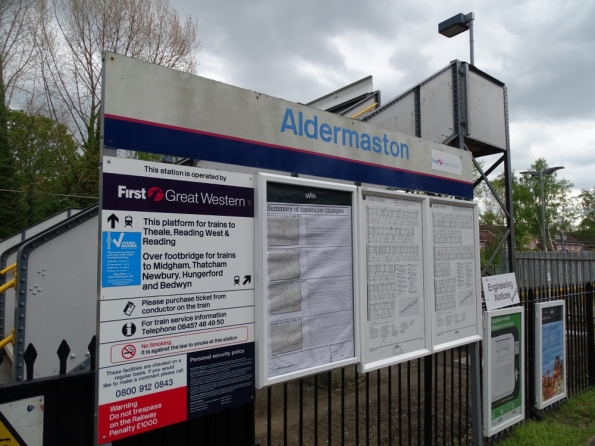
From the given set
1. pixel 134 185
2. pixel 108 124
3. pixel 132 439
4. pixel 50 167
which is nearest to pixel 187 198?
pixel 134 185

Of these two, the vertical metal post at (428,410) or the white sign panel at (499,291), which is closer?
the vertical metal post at (428,410)

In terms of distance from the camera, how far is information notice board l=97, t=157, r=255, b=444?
1.99 m

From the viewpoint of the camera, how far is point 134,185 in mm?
2084

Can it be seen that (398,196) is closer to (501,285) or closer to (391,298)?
(391,298)

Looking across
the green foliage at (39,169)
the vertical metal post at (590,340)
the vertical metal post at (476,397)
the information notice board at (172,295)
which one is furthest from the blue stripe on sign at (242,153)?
the green foliage at (39,169)

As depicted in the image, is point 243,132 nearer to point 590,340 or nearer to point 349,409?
point 349,409

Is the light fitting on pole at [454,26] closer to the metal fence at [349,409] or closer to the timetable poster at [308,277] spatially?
the metal fence at [349,409]

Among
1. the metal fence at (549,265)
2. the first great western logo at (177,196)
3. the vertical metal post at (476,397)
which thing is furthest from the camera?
the metal fence at (549,265)

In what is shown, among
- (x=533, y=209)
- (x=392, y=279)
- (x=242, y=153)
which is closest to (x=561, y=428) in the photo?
(x=392, y=279)

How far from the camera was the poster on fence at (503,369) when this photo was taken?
4.27 metres

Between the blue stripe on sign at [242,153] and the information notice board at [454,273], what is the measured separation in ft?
1.09

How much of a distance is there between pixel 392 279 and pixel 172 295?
170 cm

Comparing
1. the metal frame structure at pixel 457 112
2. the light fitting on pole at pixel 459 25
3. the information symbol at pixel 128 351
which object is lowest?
the information symbol at pixel 128 351

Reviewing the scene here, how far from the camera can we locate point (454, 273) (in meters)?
3.87
